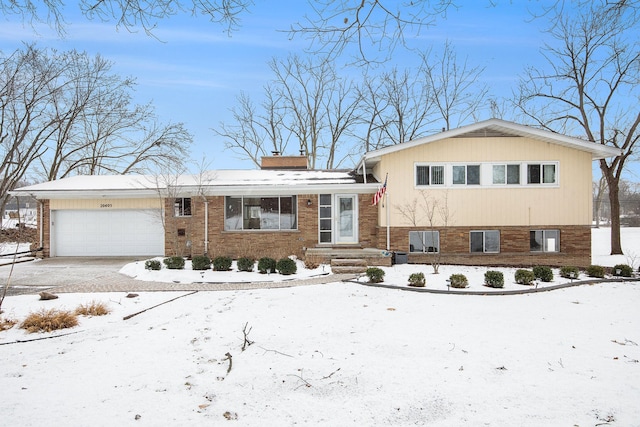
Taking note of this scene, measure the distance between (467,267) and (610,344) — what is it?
8.03 meters

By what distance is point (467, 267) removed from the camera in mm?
13891

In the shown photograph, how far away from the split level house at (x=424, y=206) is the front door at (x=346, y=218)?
0.13 feet

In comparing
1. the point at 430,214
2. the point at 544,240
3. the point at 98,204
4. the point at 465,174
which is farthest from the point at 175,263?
the point at 544,240

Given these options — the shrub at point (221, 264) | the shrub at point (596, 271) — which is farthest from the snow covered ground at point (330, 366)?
the shrub at point (221, 264)

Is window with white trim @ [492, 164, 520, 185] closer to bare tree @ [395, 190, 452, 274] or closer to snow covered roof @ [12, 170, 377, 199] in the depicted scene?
bare tree @ [395, 190, 452, 274]

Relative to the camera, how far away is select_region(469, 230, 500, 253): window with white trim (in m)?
Answer: 14.6

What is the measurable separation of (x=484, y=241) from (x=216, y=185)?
10.4m

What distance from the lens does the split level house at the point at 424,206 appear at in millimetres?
14422

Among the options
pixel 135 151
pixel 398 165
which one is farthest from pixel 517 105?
pixel 135 151

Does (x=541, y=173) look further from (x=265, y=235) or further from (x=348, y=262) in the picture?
(x=265, y=235)

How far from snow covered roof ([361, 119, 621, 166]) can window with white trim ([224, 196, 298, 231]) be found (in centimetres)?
383

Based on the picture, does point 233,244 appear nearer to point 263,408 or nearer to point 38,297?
point 38,297

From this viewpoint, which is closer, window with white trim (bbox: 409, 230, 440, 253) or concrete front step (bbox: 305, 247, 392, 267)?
concrete front step (bbox: 305, 247, 392, 267)

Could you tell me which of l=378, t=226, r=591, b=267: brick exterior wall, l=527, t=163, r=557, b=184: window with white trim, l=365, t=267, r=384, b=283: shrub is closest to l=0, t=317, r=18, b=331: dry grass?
l=365, t=267, r=384, b=283: shrub
